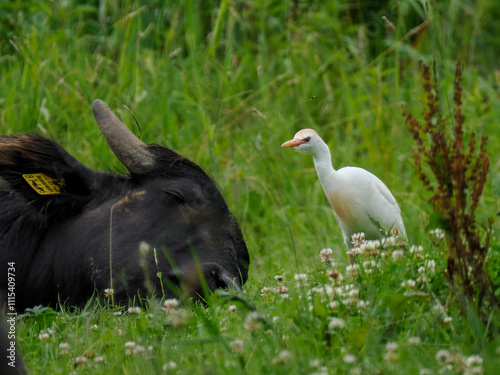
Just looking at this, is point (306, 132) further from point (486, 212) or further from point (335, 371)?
point (486, 212)

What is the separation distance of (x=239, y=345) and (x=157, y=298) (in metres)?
1.21

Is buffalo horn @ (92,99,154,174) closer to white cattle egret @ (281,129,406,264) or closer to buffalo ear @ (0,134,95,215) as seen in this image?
buffalo ear @ (0,134,95,215)

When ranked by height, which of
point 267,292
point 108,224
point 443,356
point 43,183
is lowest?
point 267,292

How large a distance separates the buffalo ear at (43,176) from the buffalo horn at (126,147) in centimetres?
20

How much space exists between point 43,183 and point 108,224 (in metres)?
0.40

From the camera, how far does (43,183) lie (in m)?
4.19

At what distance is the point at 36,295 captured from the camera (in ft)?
13.4

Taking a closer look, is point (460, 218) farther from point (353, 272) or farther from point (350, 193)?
point (350, 193)

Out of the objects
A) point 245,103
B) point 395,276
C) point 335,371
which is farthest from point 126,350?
point 245,103

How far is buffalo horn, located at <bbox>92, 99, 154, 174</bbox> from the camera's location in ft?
14.1

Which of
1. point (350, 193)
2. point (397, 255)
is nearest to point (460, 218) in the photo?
point (397, 255)

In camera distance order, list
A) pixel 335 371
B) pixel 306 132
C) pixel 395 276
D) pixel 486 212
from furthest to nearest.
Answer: pixel 486 212
pixel 306 132
pixel 395 276
pixel 335 371

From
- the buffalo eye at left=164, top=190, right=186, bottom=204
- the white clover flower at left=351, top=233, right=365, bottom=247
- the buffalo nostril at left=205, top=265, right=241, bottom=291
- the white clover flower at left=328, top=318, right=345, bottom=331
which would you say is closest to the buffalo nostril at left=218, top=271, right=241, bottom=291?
the buffalo nostril at left=205, top=265, right=241, bottom=291

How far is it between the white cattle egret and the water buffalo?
55cm
